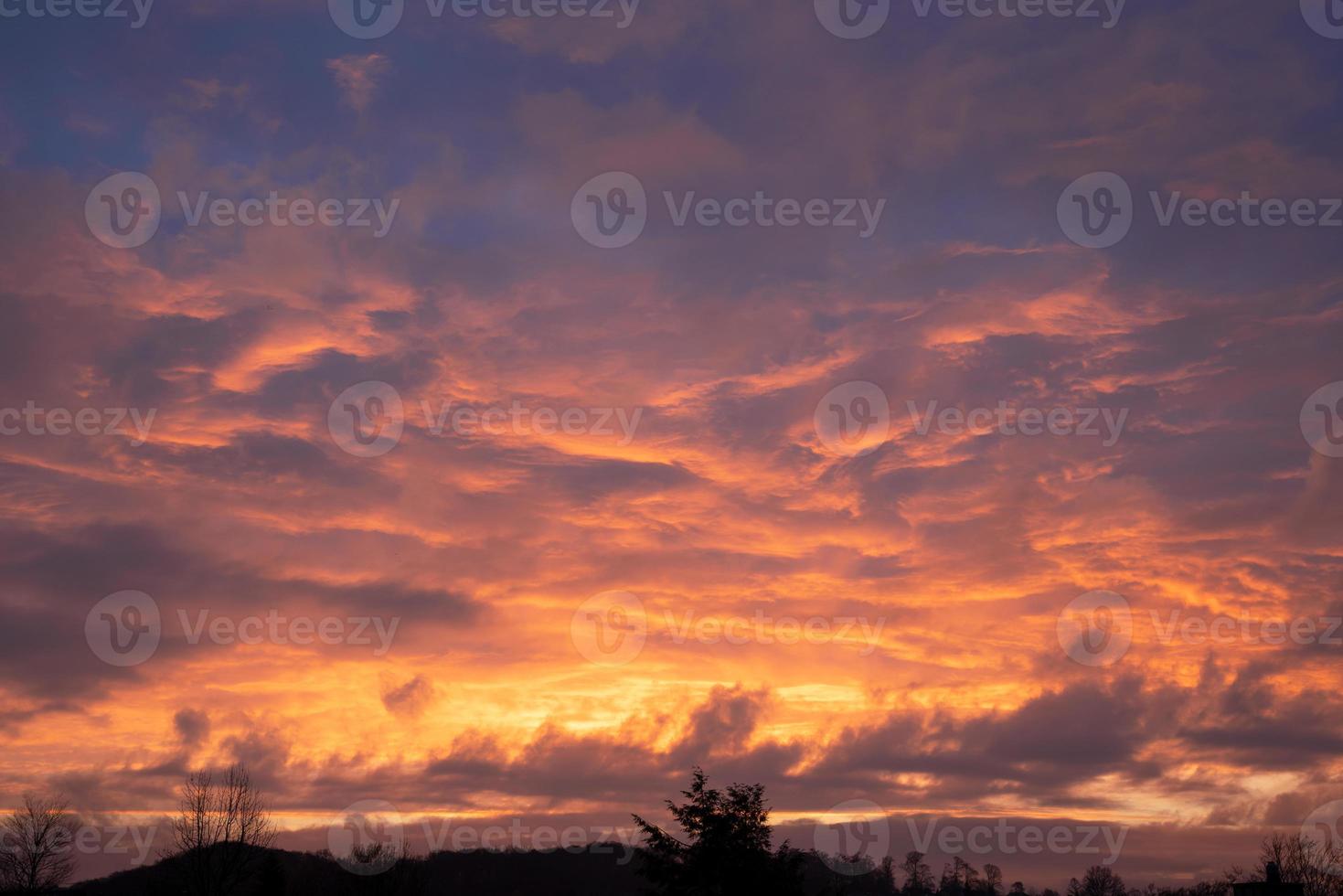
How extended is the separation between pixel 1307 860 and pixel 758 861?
8486cm

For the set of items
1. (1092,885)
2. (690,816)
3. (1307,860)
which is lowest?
(1092,885)

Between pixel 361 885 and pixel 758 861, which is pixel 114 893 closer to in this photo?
pixel 361 885

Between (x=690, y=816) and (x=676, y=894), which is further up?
(x=690, y=816)

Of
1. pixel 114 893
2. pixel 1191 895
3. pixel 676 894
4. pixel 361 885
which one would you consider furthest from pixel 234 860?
pixel 1191 895

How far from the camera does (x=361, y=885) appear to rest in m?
84.0

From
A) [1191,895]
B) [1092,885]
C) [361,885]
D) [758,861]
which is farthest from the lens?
[1092,885]

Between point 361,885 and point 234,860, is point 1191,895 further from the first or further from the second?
point 234,860

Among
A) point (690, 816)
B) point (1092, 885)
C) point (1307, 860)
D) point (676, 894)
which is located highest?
point (690, 816)

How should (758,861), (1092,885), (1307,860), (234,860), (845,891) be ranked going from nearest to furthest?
(758,861) < (845,891) < (234,860) < (1307,860) < (1092,885)

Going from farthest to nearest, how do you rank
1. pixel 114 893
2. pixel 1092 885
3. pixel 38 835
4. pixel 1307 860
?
pixel 1092 885
pixel 114 893
pixel 1307 860
pixel 38 835

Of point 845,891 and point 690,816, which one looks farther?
point 845,891

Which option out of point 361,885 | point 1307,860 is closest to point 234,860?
point 361,885

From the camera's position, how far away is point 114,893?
139875 mm

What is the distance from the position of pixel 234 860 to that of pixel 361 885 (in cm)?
1315
